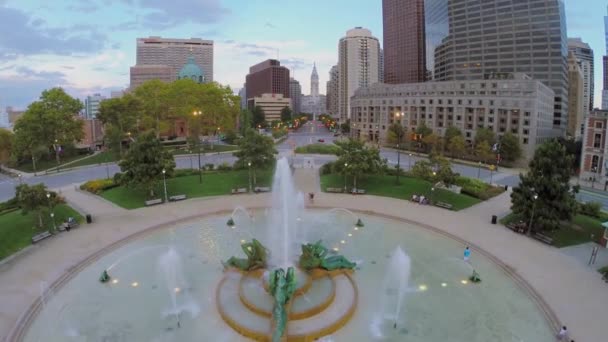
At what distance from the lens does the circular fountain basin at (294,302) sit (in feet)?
49.0

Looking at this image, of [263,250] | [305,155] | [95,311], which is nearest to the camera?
[95,311]

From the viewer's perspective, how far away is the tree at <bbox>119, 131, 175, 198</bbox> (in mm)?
32406

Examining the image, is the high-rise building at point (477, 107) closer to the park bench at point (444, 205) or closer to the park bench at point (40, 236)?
the park bench at point (444, 205)

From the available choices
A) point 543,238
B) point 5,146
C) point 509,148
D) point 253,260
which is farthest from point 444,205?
point 5,146

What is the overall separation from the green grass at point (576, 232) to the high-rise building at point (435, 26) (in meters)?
86.2

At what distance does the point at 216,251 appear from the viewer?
22.9m

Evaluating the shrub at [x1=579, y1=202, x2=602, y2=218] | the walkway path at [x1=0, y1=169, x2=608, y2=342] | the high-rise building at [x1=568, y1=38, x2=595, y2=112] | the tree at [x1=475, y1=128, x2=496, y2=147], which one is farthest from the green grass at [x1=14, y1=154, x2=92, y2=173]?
the high-rise building at [x1=568, y1=38, x2=595, y2=112]

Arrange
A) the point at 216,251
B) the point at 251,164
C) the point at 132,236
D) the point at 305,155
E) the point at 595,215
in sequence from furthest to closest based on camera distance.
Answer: the point at 305,155
the point at 251,164
the point at 595,215
the point at 132,236
the point at 216,251

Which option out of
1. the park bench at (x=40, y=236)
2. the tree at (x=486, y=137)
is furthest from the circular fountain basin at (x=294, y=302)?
the tree at (x=486, y=137)

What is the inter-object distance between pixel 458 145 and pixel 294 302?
1974 inches

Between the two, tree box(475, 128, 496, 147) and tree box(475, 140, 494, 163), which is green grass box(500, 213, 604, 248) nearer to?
tree box(475, 140, 494, 163)

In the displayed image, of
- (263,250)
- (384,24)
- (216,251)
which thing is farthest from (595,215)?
(384,24)

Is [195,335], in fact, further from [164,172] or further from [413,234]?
[164,172]

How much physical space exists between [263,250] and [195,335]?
19.1 feet
